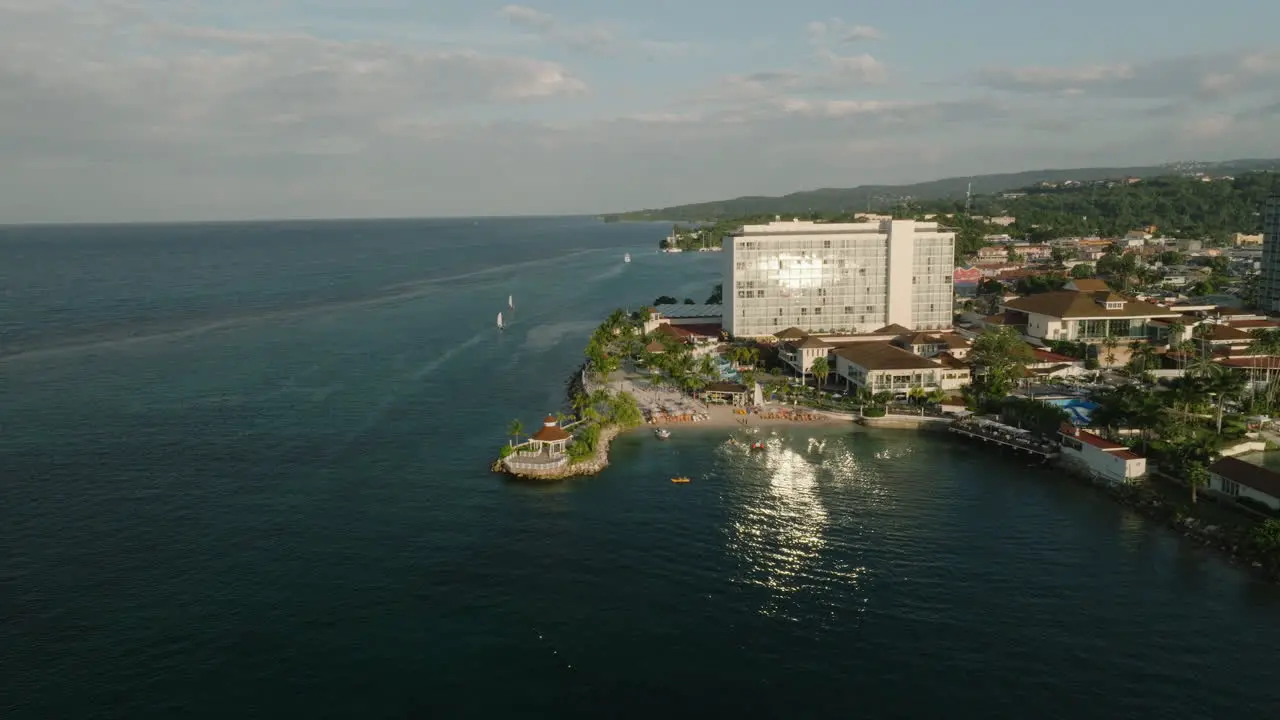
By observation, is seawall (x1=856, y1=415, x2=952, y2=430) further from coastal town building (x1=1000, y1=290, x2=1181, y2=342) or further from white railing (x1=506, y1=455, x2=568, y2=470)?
coastal town building (x1=1000, y1=290, x2=1181, y2=342)

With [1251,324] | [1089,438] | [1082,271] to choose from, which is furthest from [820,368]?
[1082,271]

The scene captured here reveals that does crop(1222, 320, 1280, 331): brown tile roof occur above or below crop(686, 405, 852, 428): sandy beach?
above

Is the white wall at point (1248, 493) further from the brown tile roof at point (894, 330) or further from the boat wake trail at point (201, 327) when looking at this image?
the boat wake trail at point (201, 327)

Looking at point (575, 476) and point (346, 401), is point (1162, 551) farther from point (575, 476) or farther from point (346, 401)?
point (346, 401)

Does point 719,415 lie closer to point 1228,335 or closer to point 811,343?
point 811,343

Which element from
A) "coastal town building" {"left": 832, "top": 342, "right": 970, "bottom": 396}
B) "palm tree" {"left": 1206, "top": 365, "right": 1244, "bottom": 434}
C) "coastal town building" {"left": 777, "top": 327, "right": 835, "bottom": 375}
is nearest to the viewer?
"palm tree" {"left": 1206, "top": 365, "right": 1244, "bottom": 434}

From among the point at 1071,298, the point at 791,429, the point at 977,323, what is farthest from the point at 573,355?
the point at 1071,298

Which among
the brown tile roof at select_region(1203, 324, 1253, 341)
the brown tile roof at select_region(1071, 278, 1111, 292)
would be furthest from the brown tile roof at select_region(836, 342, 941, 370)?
the brown tile roof at select_region(1071, 278, 1111, 292)
